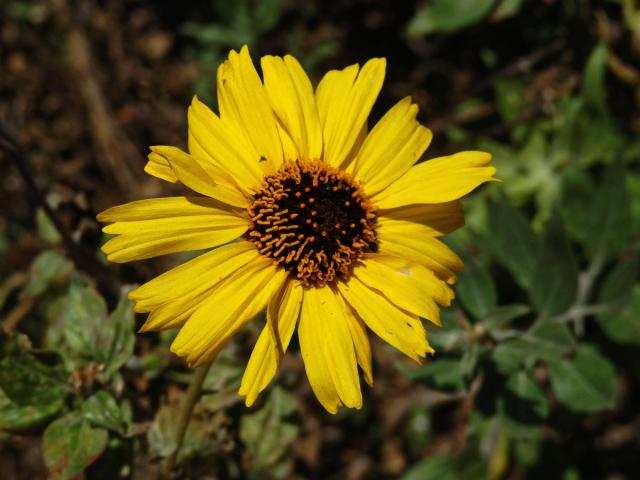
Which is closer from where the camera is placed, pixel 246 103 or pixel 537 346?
pixel 246 103

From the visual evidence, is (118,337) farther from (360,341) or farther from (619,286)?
(619,286)

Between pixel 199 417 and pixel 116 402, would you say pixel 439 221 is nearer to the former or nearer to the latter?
pixel 199 417

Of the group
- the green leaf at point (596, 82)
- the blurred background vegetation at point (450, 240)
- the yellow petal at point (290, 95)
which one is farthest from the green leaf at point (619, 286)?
the yellow petal at point (290, 95)

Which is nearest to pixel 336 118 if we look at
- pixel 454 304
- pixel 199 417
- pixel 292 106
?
A: pixel 292 106

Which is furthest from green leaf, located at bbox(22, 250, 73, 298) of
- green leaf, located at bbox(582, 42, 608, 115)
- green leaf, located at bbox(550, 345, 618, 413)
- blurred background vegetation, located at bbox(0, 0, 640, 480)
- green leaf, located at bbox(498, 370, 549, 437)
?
green leaf, located at bbox(582, 42, 608, 115)

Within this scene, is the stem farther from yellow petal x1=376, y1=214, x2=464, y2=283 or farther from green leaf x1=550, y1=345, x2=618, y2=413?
green leaf x1=550, y1=345, x2=618, y2=413

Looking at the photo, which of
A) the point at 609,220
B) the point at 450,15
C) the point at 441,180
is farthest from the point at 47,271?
the point at 609,220
